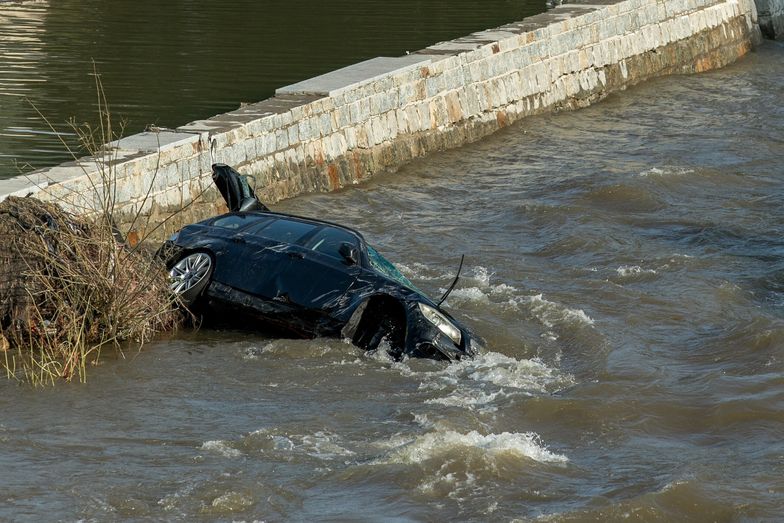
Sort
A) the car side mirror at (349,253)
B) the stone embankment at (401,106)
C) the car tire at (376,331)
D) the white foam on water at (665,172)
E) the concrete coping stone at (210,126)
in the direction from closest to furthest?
the car tire at (376,331) < the car side mirror at (349,253) < the stone embankment at (401,106) < the concrete coping stone at (210,126) < the white foam on water at (665,172)

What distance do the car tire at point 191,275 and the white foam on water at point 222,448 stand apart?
2671 mm

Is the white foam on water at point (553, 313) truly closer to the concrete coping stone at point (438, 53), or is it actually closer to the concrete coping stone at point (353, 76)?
the concrete coping stone at point (353, 76)

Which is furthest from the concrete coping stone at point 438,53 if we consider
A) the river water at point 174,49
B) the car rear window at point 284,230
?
the car rear window at point 284,230

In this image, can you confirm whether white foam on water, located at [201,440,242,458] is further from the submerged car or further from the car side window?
the car side window

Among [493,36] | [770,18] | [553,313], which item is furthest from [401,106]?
[770,18]

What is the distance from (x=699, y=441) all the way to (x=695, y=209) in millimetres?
8047

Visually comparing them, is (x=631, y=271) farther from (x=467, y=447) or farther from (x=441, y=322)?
(x=467, y=447)

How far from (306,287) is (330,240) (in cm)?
63

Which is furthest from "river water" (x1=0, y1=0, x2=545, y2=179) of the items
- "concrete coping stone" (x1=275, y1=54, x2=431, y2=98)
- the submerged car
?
the submerged car

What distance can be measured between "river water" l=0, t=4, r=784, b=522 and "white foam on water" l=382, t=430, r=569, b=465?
2 cm

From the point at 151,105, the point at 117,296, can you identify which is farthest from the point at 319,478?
the point at 151,105

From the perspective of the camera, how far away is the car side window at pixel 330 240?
11758 mm

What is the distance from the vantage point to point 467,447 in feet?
30.6

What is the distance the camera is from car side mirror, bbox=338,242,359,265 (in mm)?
11539
